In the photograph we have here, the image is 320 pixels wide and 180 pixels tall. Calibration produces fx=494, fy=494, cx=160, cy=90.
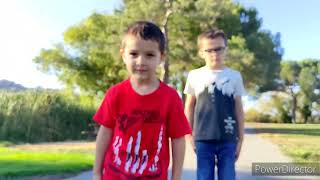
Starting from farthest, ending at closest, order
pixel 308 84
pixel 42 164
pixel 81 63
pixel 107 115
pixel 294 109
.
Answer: pixel 308 84 → pixel 294 109 → pixel 81 63 → pixel 42 164 → pixel 107 115

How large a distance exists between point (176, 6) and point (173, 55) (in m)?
2.49

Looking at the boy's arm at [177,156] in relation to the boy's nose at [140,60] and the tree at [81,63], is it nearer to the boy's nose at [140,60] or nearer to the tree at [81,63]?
the boy's nose at [140,60]

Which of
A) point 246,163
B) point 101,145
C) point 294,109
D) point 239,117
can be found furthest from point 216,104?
point 294,109

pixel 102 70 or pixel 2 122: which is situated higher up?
pixel 102 70

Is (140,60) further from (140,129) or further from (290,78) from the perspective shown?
(290,78)

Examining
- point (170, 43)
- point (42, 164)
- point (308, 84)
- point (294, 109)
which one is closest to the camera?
point (42, 164)

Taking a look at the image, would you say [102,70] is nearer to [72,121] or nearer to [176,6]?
[176,6]

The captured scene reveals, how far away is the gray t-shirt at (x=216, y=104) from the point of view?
156 inches

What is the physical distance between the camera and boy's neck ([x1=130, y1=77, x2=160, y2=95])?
2596 millimetres

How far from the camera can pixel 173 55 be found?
23.3m

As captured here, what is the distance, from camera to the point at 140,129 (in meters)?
2.55

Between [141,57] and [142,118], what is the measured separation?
0.31 metres

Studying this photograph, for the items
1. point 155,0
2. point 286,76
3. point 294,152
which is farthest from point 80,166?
point 286,76

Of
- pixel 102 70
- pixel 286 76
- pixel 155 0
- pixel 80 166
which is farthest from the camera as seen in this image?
pixel 286 76
